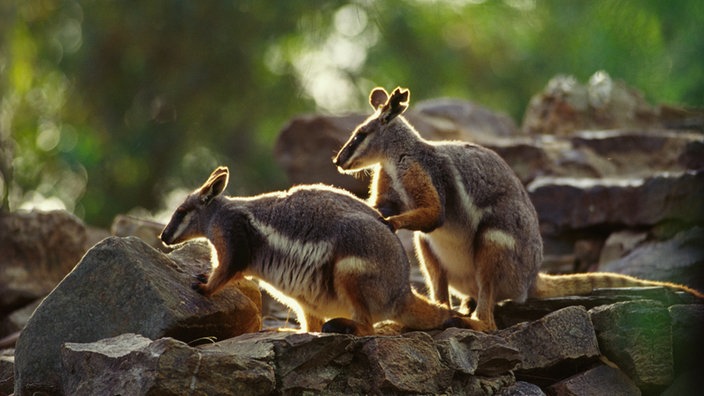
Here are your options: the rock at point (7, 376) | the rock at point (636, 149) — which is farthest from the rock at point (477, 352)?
the rock at point (636, 149)

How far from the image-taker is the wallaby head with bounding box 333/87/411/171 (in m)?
10.8

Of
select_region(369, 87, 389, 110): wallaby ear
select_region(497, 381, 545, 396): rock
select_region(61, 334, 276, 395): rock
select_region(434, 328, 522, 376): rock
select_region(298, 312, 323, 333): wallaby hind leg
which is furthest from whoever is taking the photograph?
select_region(369, 87, 389, 110): wallaby ear

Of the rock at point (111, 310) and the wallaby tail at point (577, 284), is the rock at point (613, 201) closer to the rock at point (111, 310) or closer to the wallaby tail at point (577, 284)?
the wallaby tail at point (577, 284)

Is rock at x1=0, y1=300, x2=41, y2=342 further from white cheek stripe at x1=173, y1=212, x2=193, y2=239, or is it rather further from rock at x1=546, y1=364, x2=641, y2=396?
rock at x1=546, y1=364, x2=641, y2=396

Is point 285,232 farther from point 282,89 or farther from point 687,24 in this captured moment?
point 282,89

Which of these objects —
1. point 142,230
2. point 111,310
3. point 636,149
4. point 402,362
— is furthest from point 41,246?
point 636,149

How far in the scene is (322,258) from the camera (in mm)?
9414

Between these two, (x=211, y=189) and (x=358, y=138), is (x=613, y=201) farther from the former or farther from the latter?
(x=211, y=189)

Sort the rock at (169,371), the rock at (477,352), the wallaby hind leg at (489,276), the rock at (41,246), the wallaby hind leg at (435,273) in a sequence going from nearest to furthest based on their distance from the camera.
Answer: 1. the rock at (169,371)
2. the rock at (477,352)
3. the wallaby hind leg at (489,276)
4. the wallaby hind leg at (435,273)
5. the rock at (41,246)

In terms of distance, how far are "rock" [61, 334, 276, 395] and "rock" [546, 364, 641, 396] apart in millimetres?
2393

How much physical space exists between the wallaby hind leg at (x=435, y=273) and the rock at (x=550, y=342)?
50.7 inches

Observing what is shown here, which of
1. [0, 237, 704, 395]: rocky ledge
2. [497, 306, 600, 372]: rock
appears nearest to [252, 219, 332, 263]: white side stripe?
[0, 237, 704, 395]: rocky ledge

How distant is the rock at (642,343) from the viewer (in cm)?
941

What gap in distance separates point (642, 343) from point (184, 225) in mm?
3850
